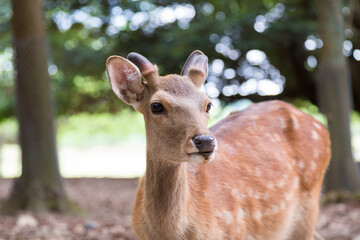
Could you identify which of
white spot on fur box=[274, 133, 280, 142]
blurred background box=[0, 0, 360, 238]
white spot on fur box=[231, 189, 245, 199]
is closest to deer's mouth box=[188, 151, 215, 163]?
white spot on fur box=[231, 189, 245, 199]

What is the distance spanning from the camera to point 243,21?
9438mm

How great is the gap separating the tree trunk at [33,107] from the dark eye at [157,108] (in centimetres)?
419

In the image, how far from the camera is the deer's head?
2.72 metres

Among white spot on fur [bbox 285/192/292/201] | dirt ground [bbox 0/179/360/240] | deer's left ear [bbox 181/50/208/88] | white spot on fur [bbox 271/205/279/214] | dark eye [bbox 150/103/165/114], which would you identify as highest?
deer's left ear [bbox 181/50/208/88]

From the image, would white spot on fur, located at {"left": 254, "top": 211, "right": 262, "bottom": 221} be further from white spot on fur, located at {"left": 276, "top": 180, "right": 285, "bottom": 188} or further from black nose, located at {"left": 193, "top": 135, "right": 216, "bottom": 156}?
black nose, located at {"left": 193, "top": 135, "right": 216, "bottom": 156}

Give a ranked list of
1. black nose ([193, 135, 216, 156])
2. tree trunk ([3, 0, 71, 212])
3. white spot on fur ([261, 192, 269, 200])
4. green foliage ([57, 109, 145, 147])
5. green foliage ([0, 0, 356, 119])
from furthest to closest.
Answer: green foliage ([57, 109, 145, 147]) → green foliage ([0, 0, 356, 119]) → tree trunk ([3, 0, 71, 212]) → white spot on fur ([261, 192, 269, 200]) → black nose ([193, 135, 216, 156])

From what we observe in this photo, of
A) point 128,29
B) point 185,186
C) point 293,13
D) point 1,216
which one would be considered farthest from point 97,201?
point 185,186

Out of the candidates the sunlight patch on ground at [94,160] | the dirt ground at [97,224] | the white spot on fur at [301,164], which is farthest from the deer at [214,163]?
the sunlight patch on ground at [94,160]

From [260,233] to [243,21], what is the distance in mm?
6344

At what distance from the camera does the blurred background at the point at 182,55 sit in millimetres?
6855

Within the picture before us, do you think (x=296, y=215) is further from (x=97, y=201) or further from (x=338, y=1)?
(x=97, y=201)

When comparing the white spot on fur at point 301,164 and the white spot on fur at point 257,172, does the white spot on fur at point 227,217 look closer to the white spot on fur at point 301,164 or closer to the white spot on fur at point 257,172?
the white spot on fur at point 257,172

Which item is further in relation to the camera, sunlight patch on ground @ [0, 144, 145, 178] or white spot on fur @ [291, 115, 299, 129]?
sunlight patch on ground @ [0, 144, 145, 178]

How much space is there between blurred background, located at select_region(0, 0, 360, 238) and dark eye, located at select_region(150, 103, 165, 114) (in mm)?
3773
